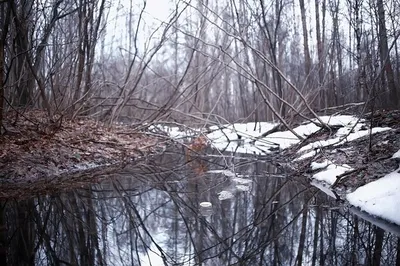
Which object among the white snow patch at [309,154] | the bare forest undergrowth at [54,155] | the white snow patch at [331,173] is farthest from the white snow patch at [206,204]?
the white snow patch at [309,154]

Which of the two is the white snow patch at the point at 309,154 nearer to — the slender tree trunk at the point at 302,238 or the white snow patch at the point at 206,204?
the slender tree trunk at the point at 302,238

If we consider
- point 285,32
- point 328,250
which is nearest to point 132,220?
point 328,250

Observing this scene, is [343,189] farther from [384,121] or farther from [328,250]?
[384,121]

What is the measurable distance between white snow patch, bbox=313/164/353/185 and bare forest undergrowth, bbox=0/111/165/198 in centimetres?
409

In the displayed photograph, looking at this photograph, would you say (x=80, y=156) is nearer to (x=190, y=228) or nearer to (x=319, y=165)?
(x=190, y=228)

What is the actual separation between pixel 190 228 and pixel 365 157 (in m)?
3.30

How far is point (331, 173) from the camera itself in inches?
214

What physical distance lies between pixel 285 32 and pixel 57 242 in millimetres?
17390

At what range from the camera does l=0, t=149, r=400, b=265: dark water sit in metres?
3.02

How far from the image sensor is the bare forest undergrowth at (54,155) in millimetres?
5797

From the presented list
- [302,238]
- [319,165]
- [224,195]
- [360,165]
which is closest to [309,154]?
[319,165]

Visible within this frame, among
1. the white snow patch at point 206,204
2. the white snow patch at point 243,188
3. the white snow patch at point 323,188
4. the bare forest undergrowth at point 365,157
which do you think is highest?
the bare forest undergrowth at point 365,157

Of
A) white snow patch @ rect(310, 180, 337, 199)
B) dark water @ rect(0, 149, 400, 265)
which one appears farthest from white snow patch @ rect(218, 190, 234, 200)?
white snow patch @ rect(310, 180, 337, 199)

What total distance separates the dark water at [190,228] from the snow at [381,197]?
183 millimetres
